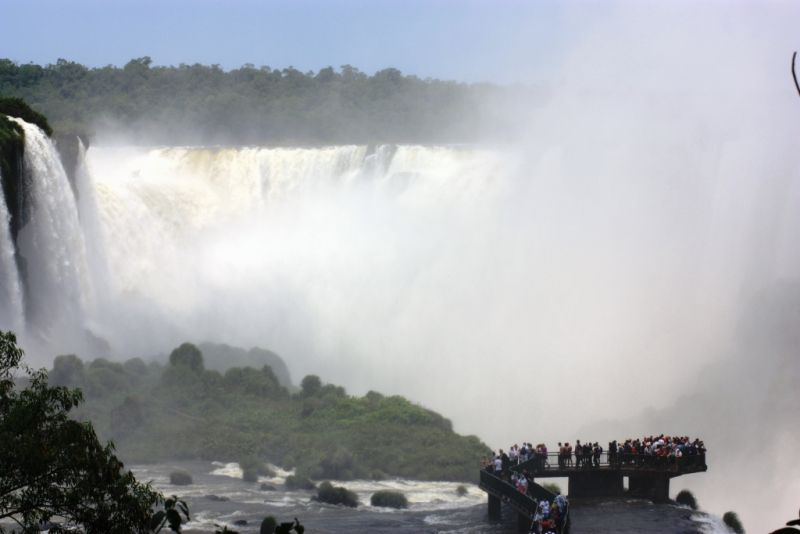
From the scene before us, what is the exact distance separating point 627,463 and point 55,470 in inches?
587

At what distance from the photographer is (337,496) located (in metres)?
21.8

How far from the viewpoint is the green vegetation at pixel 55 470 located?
9.40 metres

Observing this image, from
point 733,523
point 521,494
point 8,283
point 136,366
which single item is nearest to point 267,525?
point 521,494

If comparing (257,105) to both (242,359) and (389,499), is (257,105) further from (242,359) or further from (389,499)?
(389,499)

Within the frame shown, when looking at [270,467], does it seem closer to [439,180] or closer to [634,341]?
[634,341]

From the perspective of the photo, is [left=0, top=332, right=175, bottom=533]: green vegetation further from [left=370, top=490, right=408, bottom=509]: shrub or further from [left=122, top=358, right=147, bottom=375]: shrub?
[left=122, top=358, right=147, bottom=375]: shrub

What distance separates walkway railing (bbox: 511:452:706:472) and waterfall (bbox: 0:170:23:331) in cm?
1720

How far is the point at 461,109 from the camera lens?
7006 cm

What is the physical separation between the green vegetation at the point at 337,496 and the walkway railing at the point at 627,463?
4.20 meters

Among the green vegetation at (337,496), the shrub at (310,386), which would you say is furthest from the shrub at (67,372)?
the green vegetation at (337,496)

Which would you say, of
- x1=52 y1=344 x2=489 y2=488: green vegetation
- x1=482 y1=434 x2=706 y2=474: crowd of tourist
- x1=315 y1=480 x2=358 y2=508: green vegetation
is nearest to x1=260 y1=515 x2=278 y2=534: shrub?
x1=315 y1=480 x2=358 y2=508: green vegetation

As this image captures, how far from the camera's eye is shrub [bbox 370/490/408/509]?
21625mm

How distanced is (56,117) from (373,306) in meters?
38.1

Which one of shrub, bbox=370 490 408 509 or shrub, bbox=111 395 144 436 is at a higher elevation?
shrub, bbox=111 395 144 436
